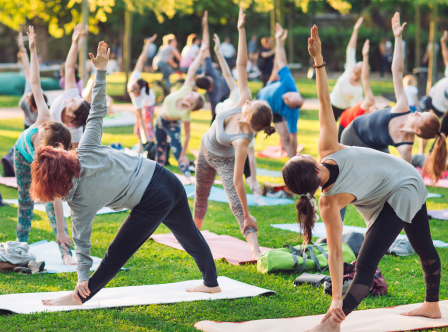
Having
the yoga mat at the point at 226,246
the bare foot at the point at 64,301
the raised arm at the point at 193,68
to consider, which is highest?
the raised arm at the point at 193,68

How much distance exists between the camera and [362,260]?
3.24 meters

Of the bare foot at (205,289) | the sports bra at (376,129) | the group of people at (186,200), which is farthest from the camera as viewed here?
the sports bra at (376,129)

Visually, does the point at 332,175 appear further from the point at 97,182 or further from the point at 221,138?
the point at 221,138

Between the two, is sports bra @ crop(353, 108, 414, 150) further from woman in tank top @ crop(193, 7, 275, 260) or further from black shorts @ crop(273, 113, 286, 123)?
black shorts @ crop(273, 113, 286, 123)

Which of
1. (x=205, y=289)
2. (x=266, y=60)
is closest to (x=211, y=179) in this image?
(x=205, y=289)

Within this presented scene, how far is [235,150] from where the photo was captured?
4.71 meters

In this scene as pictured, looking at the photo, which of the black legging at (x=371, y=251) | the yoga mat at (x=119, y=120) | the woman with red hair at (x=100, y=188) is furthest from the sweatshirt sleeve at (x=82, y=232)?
the yoga mat at (x=119, y=120)

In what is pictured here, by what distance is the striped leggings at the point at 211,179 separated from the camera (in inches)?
194

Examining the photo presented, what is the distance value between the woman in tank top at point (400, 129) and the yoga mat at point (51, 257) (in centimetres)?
299

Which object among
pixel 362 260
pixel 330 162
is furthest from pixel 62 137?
pixel 362 260

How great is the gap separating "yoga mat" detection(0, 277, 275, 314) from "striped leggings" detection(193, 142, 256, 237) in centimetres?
78

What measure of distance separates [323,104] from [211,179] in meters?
2.29

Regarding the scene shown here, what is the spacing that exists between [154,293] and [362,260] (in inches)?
65.4

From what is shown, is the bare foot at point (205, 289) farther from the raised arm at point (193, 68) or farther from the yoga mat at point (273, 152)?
the yoga mat at point (273, 152)
